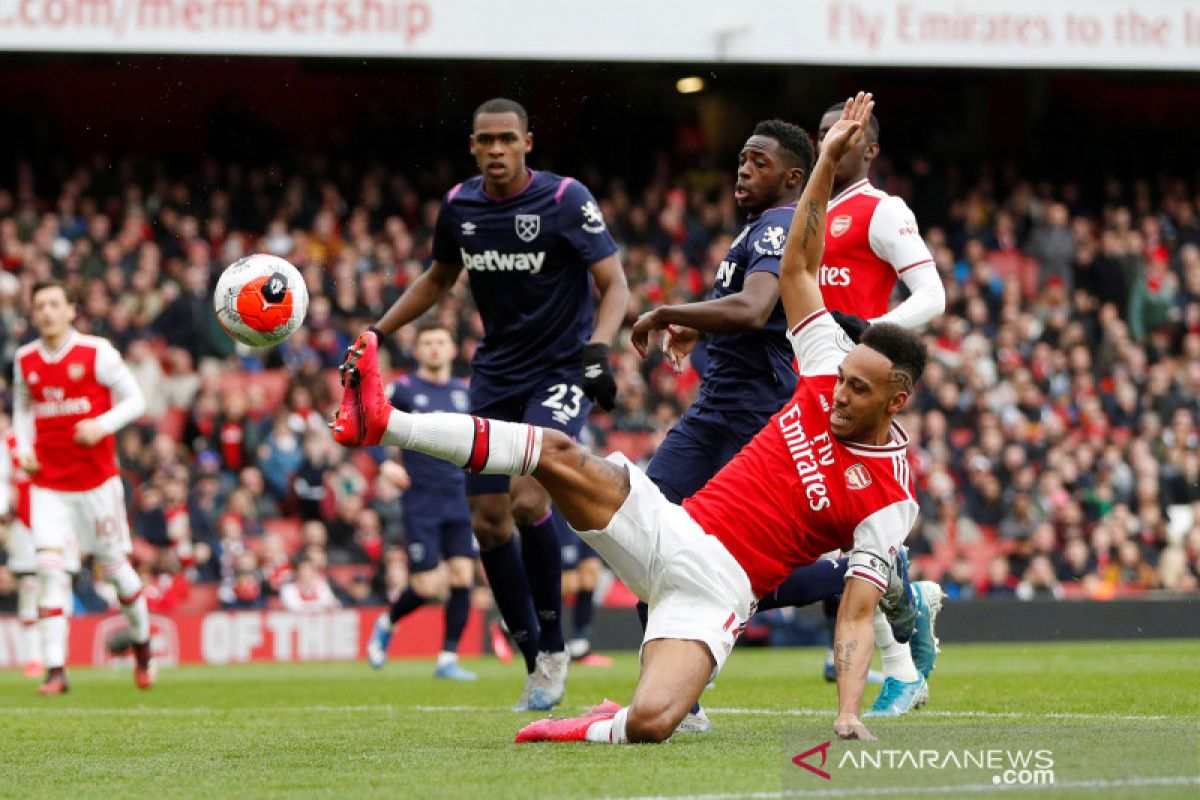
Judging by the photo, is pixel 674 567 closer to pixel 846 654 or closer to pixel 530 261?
pixel 846 654

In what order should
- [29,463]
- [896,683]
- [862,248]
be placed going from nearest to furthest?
[896,683]
[862,248]
[29,463]

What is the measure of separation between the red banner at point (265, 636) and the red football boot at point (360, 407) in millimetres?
9733

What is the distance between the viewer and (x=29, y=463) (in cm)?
1062

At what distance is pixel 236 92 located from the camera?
70.3 feet

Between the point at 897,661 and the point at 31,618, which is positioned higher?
the point at 897,661

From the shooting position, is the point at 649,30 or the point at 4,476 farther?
the point at 649,30

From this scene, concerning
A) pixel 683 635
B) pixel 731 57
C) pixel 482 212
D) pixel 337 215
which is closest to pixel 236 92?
pixel 337 215

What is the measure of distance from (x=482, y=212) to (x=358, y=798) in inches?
151

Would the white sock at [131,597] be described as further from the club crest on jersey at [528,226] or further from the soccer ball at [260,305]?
the soccer ball at [260,305]

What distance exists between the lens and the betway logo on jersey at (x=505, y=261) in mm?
8086

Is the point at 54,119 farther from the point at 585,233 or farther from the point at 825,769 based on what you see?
the point at 825,769

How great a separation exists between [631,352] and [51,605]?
29.1 feet

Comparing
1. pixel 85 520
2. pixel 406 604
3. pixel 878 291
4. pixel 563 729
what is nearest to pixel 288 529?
pixel 406 604

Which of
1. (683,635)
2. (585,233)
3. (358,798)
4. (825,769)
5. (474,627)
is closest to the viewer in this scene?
(358,798)
